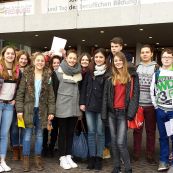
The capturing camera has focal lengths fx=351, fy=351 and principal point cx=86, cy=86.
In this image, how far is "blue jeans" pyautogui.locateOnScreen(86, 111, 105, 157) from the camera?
19.6 feet

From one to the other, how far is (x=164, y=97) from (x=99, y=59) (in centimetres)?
126

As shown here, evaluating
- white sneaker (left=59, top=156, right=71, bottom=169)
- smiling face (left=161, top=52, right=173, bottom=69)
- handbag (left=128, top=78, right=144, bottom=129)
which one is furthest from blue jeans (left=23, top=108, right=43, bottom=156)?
smiling face (left=161, top=52, right=173, bottom=69)

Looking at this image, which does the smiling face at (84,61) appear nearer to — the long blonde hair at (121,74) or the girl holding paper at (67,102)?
the girl holding paper at (67,102)

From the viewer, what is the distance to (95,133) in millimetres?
6086

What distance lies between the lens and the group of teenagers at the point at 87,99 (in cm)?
554

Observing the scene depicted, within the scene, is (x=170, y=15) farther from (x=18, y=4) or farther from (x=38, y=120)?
(x=38, y=120)

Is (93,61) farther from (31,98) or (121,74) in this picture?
(31,98)

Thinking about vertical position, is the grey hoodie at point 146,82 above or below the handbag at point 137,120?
above

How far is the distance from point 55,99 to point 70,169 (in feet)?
4.01

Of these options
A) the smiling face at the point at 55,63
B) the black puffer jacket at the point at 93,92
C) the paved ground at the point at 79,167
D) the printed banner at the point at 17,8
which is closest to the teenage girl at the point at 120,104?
the black puffer jacket at the point at 93,92

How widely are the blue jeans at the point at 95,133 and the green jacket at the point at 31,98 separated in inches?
26.1

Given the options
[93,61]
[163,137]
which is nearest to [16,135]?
[93,61]

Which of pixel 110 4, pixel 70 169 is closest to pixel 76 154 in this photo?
pixel 70 169

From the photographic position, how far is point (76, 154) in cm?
640
